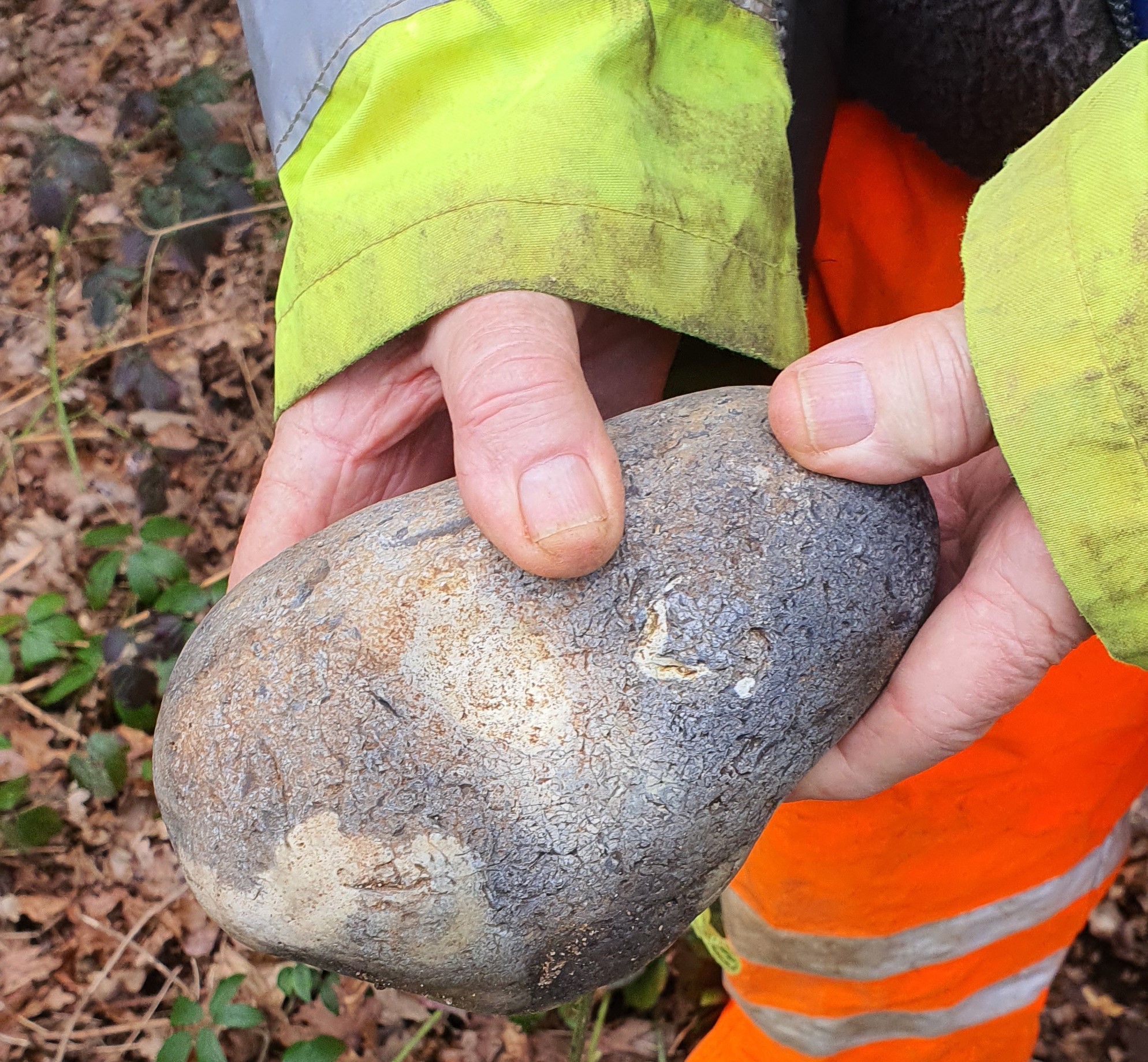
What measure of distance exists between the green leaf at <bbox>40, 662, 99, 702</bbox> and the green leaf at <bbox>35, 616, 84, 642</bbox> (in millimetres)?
73

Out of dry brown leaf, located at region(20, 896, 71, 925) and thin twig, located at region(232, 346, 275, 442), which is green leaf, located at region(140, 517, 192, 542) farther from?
dry brown leaf, located at region(20, 896, 71, 925)

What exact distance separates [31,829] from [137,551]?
724 mm

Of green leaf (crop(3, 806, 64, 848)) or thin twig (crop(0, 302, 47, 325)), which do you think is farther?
thin twig (crop(0, 302, 47, 325))

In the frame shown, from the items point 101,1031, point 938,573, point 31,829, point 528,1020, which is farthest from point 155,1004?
point 938,573

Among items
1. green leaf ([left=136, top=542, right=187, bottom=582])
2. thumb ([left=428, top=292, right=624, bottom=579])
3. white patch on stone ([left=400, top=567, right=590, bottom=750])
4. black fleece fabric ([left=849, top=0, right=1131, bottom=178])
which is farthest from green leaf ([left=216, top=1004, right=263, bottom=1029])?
black fleece fabric ([left=849, top=0, right=1131, bottom=178])

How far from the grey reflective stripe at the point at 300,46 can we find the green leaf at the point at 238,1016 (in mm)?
1710

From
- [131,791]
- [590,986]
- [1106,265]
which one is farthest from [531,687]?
[131,791]

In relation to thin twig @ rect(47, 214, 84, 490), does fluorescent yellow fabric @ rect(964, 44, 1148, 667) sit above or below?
above

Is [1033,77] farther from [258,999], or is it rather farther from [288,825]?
[258,999]

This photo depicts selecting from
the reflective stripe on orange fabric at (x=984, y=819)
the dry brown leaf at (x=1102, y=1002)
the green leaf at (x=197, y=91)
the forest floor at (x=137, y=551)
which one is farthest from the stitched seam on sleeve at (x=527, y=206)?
the green leaf at (x=197, y=91)

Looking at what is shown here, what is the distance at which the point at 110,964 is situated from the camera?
2.40m

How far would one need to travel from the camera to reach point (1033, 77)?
147cm

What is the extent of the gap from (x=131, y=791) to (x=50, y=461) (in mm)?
1047

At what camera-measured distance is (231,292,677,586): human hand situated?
3.79ft
